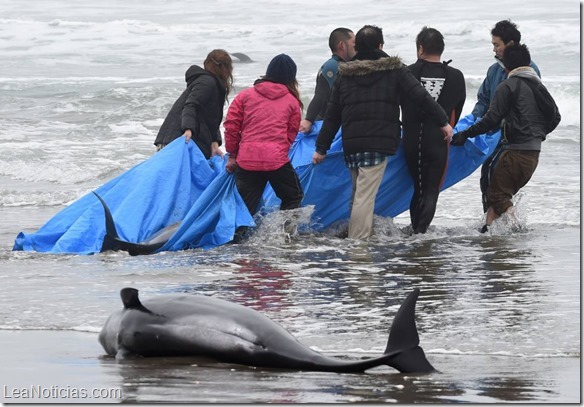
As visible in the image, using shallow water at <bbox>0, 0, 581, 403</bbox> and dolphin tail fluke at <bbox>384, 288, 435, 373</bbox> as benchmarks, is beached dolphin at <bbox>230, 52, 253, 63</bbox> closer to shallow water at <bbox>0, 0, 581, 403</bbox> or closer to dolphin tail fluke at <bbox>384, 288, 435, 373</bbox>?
shallow water at <bbox>0, 0, 581, 403</bbox>

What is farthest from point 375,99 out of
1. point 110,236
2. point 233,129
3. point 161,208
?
point 110,236

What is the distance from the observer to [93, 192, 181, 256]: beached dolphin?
9547mm

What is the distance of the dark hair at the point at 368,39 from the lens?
980cm

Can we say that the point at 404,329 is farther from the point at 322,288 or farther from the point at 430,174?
the point at 430,174

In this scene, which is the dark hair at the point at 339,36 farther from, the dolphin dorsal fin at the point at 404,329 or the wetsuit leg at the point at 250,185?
the dolphin dorsal fin at the point at 404,329

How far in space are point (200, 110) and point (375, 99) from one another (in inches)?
65.6

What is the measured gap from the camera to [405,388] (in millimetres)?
5000

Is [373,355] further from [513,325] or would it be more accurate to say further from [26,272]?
[26,272]

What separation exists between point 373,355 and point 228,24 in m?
36.0

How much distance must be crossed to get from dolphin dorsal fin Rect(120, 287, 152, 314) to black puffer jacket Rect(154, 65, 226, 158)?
15.8 feet

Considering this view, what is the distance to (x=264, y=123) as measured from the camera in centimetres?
975

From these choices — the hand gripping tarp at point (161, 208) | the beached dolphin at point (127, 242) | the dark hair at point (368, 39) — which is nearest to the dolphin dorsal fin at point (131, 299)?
the beached dolphin at point (127, 242)

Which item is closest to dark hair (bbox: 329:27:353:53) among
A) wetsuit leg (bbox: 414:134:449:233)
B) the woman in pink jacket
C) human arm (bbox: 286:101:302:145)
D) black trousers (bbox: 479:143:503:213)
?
the woman in pink jacket

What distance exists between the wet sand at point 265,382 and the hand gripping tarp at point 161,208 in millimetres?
3962
